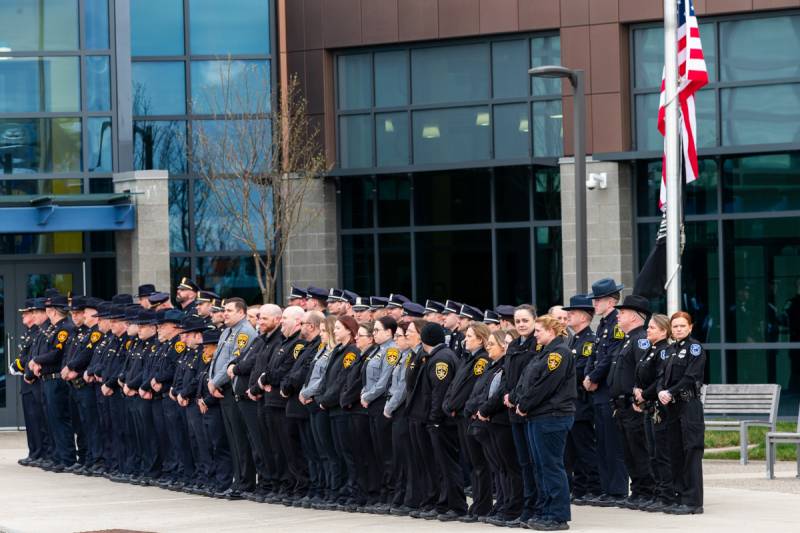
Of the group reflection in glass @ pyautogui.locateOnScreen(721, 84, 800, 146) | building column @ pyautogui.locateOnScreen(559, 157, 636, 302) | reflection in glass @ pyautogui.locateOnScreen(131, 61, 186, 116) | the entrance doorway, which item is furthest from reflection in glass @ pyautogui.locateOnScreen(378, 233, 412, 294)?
reflection in glass @ pyautogui.locateOnScreen(721, 84, 800, 146)

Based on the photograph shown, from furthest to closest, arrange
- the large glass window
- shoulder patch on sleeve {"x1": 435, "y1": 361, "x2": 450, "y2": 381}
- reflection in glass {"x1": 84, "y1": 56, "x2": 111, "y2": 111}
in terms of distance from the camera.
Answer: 1. reflection in glass {"x1": 84, "y1": 56, "x2": 111, "y2": 111}
2. the large glass window
3. shoulder patch on sleeve {"x1": 435, "y1": 361, "x2": 450, "y2": 381}

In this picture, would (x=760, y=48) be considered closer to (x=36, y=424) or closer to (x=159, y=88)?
(x=159, y=88)

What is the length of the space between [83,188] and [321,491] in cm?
1297

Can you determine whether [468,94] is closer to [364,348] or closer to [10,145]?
[10,145]

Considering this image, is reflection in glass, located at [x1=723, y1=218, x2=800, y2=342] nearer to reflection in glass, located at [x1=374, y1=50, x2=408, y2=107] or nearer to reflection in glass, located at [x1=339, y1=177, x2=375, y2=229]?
reflection in glass, located at [x1=374, y1=50, x2=408, y2=107]

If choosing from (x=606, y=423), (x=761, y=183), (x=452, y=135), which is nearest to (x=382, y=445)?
(x=606, y=423)

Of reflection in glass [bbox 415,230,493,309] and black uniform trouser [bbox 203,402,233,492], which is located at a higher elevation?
reflection in glass [bbox 415,230,493,309]

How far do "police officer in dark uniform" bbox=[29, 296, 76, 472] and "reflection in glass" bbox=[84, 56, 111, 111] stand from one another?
737 cm

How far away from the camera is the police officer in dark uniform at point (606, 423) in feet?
53.4

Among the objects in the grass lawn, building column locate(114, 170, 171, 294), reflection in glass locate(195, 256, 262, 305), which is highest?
building column locate(114, 170, 171, 294)

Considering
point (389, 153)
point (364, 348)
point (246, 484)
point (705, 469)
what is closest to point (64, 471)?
point (246, 484)

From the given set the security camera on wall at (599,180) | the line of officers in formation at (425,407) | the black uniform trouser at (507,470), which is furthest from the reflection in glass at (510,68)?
the black uniform trouser at (507,470)

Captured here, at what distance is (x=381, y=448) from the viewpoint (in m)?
16.1

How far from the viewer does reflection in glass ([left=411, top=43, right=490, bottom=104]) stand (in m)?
28.6
